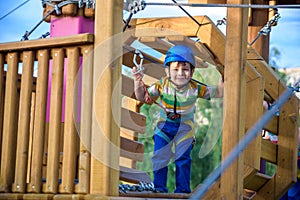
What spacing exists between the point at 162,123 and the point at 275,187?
143 centimetres

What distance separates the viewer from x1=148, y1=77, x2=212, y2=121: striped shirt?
639 centimetres

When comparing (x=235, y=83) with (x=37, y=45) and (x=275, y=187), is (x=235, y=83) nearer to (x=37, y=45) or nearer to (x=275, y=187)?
(x=37, y=45)

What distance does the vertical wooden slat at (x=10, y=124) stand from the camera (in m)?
5.73

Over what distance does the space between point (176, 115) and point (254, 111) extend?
57cm

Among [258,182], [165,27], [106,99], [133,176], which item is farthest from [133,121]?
[106,99]

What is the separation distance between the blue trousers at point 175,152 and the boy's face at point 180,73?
0.31 metres

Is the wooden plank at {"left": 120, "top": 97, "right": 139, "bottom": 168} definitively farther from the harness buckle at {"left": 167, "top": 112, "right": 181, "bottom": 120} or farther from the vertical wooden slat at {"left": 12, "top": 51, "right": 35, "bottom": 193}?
the vertical wooden slat at {"left": 12, "top": 51, "right": 35, "bottom": 193}

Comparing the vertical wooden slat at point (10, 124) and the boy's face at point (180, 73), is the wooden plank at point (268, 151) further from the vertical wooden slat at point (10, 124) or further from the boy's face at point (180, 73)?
the vertical wooden slat at point (10, 124)

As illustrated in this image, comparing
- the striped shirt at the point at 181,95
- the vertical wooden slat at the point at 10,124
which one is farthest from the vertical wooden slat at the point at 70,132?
the striped shirt at the point at 181,95

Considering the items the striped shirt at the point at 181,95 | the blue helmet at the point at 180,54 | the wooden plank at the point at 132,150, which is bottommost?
the wooden plank at the point at 132,150

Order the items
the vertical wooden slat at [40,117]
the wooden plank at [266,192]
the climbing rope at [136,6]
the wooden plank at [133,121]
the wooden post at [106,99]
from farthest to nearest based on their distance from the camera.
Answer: the wooden plank at [133,121] → the wooden plank at [266,192] → the climbing rope at [136,6] → the vertical wooden slat at [40,117] → the wooden post at [106,99]

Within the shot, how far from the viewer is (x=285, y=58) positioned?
25.3m

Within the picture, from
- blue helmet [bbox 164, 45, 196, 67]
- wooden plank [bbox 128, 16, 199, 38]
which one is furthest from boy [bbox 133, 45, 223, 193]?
wooden plank [bbox 128, 16, 199, 38]

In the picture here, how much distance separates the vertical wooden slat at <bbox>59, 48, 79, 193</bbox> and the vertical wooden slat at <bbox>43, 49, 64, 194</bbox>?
0.07m
